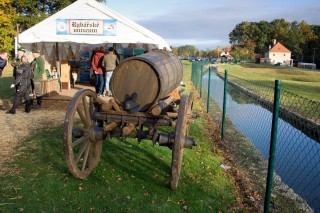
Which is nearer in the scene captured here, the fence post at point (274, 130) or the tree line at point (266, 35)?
the fence post at point (274, 130)

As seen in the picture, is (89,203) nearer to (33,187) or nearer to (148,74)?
(33,187)

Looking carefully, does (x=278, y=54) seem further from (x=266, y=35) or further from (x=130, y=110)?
(x=130, y=110)

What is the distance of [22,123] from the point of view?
8086mm

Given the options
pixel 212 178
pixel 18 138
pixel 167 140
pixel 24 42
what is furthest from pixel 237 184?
pixel 24 42

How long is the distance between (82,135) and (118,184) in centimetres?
93

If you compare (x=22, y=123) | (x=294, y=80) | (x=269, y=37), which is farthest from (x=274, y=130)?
(x=269, y=37)

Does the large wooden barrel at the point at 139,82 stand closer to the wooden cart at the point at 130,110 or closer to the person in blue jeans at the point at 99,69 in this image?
the wooden cart at the point at 130,110

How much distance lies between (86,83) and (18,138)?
9.54 meters

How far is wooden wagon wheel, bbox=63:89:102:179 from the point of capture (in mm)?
4047

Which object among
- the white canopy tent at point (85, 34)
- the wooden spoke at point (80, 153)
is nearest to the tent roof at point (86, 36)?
the white canopy tent at point (85, 34)

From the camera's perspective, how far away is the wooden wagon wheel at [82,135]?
4.05m

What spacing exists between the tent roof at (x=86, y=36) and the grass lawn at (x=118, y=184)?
4.94m

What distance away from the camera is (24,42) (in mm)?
10273

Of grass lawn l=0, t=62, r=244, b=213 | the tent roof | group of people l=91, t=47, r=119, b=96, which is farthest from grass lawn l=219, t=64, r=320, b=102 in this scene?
grass lawn l=0, t=62, r=244, b=213
